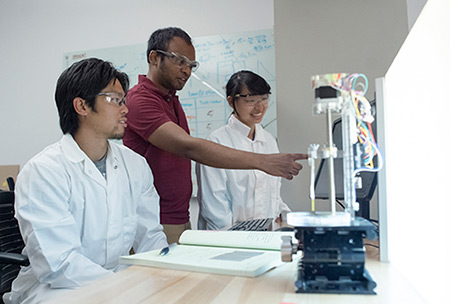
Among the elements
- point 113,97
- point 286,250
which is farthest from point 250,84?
point 286,250

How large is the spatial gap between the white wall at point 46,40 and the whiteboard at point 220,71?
32cm

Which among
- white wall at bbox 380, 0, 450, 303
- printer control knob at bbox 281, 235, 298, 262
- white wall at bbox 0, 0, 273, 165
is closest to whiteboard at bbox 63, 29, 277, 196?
white wall at bbox 0, 0, 273, 165

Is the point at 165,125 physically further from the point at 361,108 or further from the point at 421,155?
the point at 421,155

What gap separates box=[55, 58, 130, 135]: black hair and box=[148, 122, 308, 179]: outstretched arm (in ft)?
0.98

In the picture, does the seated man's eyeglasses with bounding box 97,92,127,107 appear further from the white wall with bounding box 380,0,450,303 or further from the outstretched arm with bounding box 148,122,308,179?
the white wall with bounding box 380,0,450,303

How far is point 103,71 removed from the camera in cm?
148

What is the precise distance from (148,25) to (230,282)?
3199 mm

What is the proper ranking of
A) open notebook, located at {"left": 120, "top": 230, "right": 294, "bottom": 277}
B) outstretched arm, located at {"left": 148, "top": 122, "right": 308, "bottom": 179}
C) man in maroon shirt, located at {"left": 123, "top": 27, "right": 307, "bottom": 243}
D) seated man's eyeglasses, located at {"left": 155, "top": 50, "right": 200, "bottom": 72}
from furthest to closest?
seated man's eyeglasses, located at {"left": 155, "top": 50, "right": 200, "bottom": 72}
man in maroon shirt, located at {"left": 123, "top": 27, "right": 307, "bottom": 243}
outstretched arm, located at {"left": 148, "top": 122, "right": 308, "bottom": 179}
open notebook, located at {"left": 120, "top": 230, "right": 294, "bottom": 277}

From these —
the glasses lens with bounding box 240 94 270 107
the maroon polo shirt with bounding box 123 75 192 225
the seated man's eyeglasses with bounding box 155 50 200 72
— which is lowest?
the maroon polo shirt with bounding box 123 75 192 225

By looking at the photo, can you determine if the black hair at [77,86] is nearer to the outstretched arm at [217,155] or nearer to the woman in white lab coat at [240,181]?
the outstretched arm at [217,155]

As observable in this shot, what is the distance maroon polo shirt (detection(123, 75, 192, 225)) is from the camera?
1.67m

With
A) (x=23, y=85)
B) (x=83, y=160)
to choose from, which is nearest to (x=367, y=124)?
(x=83, y=160)

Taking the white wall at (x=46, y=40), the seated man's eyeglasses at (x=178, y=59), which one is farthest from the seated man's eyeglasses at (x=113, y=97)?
the white wall at (x=46, y=40)

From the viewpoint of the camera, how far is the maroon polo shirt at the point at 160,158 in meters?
1.67
